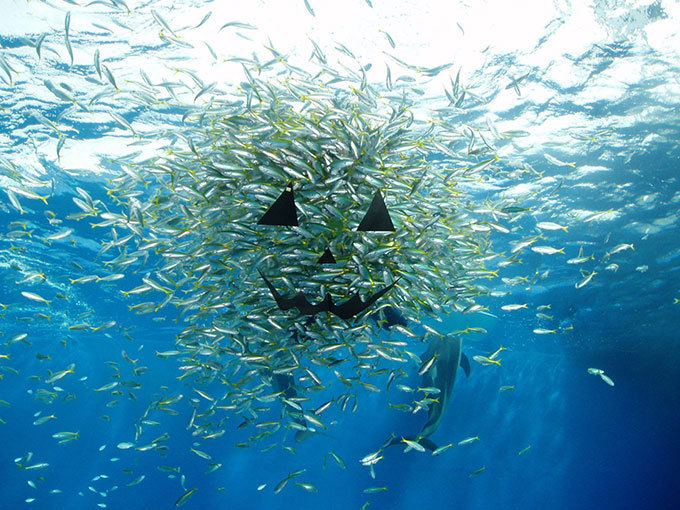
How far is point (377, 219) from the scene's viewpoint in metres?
3.07

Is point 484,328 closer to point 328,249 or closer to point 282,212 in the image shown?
point 328,249

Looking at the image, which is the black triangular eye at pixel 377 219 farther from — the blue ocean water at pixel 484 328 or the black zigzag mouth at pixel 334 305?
the blue ocean water at pixel 484 328

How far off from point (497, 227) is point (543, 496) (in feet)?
189

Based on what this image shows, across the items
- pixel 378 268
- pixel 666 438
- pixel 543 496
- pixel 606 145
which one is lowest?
pixel 666 438

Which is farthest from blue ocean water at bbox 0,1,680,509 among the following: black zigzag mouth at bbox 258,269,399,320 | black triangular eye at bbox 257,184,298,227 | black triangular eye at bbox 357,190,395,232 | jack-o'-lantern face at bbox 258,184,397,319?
black triangular eye at bbox 357,190,395,232

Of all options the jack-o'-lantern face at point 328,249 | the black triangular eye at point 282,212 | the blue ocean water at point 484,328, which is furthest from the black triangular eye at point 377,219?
the blue ocean water at point 484,328

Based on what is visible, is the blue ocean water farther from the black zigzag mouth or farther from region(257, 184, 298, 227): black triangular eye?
region(257, 184, 298, 227): black triangular eye

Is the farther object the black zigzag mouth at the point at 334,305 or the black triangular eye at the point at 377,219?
the black zigzag mouth at the point at 334,305

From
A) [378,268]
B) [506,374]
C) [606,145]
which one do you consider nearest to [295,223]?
[378,268]

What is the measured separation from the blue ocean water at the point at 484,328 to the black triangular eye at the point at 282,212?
12.2 feet

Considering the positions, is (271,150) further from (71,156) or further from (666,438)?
(666,438)

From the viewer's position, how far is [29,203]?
1505 cm

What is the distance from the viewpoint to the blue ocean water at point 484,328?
966cm

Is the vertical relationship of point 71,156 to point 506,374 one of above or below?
above
